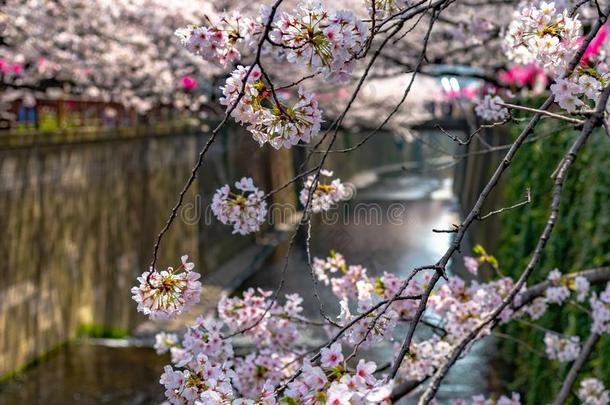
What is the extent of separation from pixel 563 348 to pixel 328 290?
29.8 ft

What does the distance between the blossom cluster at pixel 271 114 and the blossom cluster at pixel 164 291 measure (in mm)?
370

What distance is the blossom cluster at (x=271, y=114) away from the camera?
6.63 ft

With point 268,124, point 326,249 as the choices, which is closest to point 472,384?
point 268,124

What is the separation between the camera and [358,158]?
1433 inches

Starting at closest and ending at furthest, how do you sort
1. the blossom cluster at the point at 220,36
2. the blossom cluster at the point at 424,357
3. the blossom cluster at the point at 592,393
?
1. the blossom cluster at the point at 220,36
2. the blossom cluster at the point at 424,357
3. the blossom cluster at the point at 592,393

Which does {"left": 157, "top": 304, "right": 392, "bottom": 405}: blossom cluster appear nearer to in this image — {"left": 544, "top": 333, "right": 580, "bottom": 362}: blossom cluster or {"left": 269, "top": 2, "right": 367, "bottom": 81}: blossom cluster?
{"left": 269, "top": 2, "right": 367, "bottom": 81}: blossom cluster

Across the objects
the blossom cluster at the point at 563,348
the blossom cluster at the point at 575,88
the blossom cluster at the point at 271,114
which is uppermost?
the blossom cluster at the point at 575,88

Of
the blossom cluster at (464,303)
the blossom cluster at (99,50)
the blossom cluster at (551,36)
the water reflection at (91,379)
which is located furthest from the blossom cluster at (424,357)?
the blossom cluster at (99,50)

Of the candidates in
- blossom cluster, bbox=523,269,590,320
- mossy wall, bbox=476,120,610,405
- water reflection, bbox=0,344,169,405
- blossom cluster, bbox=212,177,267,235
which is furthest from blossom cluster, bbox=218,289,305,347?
water reflection, bbox=0,344,169,405

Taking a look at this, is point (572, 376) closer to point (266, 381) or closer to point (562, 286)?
point (562, 286)

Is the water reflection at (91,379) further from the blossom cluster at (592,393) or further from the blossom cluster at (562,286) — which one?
the blossom cluster at (562,286)

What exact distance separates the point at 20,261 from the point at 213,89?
4474 mm

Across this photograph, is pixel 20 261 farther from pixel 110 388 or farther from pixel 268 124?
pixel 268 124

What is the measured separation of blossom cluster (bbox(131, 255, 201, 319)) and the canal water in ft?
20.8
